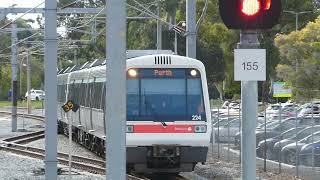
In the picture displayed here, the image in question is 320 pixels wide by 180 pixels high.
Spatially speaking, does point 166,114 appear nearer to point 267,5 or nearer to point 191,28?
point 191,28

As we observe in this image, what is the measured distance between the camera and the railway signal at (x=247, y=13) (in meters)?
7.41

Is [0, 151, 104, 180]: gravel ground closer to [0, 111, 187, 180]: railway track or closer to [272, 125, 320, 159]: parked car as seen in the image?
[0, 111, 187, 180]: railway track

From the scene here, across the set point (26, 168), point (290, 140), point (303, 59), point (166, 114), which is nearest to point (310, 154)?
point (290, 140)

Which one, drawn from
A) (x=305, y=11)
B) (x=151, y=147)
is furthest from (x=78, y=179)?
(x=305, y=11)

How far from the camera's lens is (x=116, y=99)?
7219 mm

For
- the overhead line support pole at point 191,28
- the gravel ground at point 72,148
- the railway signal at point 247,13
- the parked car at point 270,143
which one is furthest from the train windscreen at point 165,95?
the railway signal at point 247,13

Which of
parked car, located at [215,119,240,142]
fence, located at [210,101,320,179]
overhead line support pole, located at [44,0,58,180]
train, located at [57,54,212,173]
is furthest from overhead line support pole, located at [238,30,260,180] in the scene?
parked car, located at [215,119,240,142]

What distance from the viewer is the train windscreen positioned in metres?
17.4

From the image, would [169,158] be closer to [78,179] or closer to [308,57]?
[78,179]

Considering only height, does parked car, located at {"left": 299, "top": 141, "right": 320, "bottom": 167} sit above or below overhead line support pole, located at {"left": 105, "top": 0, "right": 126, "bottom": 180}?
below

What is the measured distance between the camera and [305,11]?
203 feet

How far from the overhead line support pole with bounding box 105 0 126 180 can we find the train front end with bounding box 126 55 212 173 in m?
9.75

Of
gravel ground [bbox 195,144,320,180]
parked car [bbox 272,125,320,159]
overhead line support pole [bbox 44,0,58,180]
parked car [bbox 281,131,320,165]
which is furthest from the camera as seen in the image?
parked car [bbox 272,125,320,159]

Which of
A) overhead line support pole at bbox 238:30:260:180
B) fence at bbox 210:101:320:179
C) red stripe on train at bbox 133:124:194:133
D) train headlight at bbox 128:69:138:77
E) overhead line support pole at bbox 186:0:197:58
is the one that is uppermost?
overhead line support pole at bbox 186:0:197:58
